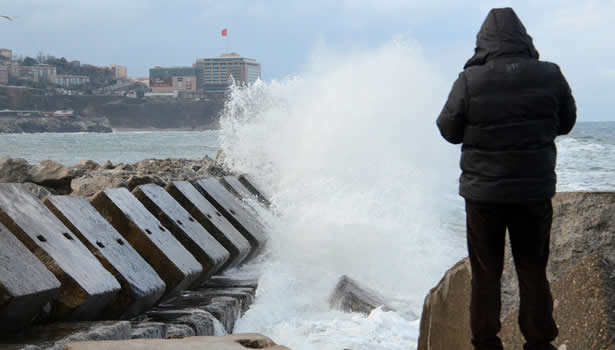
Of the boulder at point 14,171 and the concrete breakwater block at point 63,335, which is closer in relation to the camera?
the concrete breakwater block at point 63,335

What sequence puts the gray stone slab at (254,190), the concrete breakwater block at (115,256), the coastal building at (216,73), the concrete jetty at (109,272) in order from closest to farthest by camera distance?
the concrete jetty at (109,272), the concrete breakwater block at (115,256), the gray stone slab at (254,190), the coastal building at (216,73)

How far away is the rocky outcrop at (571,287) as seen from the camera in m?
2.85

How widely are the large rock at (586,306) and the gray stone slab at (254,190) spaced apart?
733 centimetres

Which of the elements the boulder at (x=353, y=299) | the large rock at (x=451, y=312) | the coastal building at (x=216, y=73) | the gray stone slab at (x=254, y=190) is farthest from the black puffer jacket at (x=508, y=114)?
the coastal building at (x=216, y=73)

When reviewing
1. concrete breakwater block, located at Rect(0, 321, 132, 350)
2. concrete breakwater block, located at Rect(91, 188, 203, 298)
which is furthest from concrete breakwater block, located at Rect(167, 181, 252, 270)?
concrete breakwater block, located at Rect(0, 321, 132, 350)

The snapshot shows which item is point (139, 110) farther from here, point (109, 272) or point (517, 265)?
point (517, 265)

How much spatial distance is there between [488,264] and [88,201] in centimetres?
274

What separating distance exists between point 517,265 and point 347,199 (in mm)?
7727

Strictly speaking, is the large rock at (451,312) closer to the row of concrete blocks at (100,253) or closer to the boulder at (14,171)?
the row of concrete blocks at (100,253)

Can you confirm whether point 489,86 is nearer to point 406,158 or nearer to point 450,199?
point 450,199

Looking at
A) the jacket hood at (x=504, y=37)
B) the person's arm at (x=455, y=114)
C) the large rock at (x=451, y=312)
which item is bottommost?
the large rock at (x=451, y=312)

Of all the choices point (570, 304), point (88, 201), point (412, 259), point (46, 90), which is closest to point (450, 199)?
point (412, 259)

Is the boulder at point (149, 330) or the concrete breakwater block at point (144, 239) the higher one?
the concrete breakwater block at point (144, 239)

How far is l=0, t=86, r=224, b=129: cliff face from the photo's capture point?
84438 millimetres
